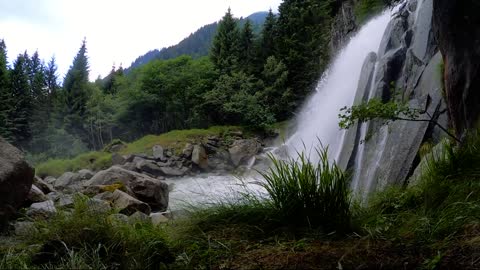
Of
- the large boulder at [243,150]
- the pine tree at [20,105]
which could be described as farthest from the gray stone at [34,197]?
the pine tree at [20,105]

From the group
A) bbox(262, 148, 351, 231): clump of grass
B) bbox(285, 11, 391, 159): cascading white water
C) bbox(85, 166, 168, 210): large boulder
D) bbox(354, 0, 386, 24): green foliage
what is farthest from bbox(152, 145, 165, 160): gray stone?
bbox(262, 148, 351, 231): clump of grass

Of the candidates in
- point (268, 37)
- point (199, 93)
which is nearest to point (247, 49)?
point (268, 37)

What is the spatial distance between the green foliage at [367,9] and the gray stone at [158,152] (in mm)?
14066

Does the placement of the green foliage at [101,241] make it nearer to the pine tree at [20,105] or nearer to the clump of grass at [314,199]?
the clump of grass at [314,199]

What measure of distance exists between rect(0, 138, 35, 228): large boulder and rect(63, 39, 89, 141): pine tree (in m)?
39.5

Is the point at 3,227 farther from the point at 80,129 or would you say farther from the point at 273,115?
the point at 80,129

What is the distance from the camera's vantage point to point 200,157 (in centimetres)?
2095

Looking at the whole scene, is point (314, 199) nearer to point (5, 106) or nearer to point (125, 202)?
point (125, 202)

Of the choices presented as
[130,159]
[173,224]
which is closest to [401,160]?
[173,224]

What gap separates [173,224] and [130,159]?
19507mm

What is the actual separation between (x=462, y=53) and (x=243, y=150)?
1677cm

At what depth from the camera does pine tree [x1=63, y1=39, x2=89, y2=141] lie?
4262 centimetres

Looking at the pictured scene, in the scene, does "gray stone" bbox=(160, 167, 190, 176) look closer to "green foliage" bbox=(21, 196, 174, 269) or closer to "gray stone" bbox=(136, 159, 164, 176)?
"gray stone" bbox=(136, 159, 164, 176)

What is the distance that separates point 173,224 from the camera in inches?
113
